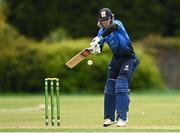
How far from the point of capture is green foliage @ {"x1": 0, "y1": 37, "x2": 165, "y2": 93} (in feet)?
131

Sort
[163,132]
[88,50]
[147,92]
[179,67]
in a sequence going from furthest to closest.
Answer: [179,67] → [147,92] → [88,50] → [163,132]

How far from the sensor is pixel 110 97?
14.7 metres

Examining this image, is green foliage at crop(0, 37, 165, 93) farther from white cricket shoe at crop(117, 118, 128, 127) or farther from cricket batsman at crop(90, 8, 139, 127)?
white cricket shoe at crop(117, 118, 128, 127)

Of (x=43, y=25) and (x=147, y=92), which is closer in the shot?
(x=147, y=92)

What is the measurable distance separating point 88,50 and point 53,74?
83.6 ft

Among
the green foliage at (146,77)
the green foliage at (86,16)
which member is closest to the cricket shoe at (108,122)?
the green foliage at (146,77)

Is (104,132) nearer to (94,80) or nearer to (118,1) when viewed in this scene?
(94,80)

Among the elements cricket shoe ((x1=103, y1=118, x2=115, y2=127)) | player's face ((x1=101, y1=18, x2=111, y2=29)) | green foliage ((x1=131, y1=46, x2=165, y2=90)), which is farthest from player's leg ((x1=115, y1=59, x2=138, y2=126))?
green foliage ((x1=131, y1=46, x2=165, y2=90))

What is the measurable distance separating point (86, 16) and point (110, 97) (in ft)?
125

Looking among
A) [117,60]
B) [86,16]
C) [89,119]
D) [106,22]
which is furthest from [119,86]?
[86,16]

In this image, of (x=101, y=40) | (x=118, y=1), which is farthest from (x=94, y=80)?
(x=101, y=40)

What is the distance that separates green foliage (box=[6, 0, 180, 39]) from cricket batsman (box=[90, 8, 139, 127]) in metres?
37.1

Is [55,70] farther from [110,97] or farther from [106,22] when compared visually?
[106,22]

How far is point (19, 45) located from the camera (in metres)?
41.1
